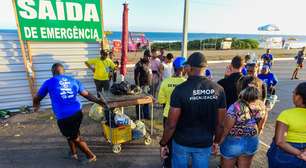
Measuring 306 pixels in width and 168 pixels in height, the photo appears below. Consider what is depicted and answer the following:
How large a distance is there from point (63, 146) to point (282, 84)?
1029 centimetres

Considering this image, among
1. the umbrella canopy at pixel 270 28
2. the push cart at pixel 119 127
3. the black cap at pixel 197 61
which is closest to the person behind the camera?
the black cap at pixel 197 61

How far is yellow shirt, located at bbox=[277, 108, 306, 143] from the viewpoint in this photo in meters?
2.20

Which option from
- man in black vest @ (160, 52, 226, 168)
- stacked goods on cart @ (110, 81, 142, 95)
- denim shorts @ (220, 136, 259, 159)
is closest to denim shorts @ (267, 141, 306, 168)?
denim shorts @ (220, 136, 259, 159)

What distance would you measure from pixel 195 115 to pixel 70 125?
7.86 ft

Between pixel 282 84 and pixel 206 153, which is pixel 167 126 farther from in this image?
pixel 282 84

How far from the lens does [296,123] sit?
7.22 ft

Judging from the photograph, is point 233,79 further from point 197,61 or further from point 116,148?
point 116,148

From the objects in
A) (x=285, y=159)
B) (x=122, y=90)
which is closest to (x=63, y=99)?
(x=122, y=90)

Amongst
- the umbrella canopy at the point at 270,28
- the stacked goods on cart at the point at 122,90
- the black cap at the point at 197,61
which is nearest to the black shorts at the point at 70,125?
the stacked goods on cart at the point at 122,90

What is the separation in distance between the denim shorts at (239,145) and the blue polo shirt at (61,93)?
8.36 ft

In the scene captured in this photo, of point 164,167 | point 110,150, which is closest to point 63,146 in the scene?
point 110,150

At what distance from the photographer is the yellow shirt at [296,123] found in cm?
220

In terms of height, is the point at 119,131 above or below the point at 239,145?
below

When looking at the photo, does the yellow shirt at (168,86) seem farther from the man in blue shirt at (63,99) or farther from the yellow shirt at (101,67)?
the yellow shirt at (101,67)
